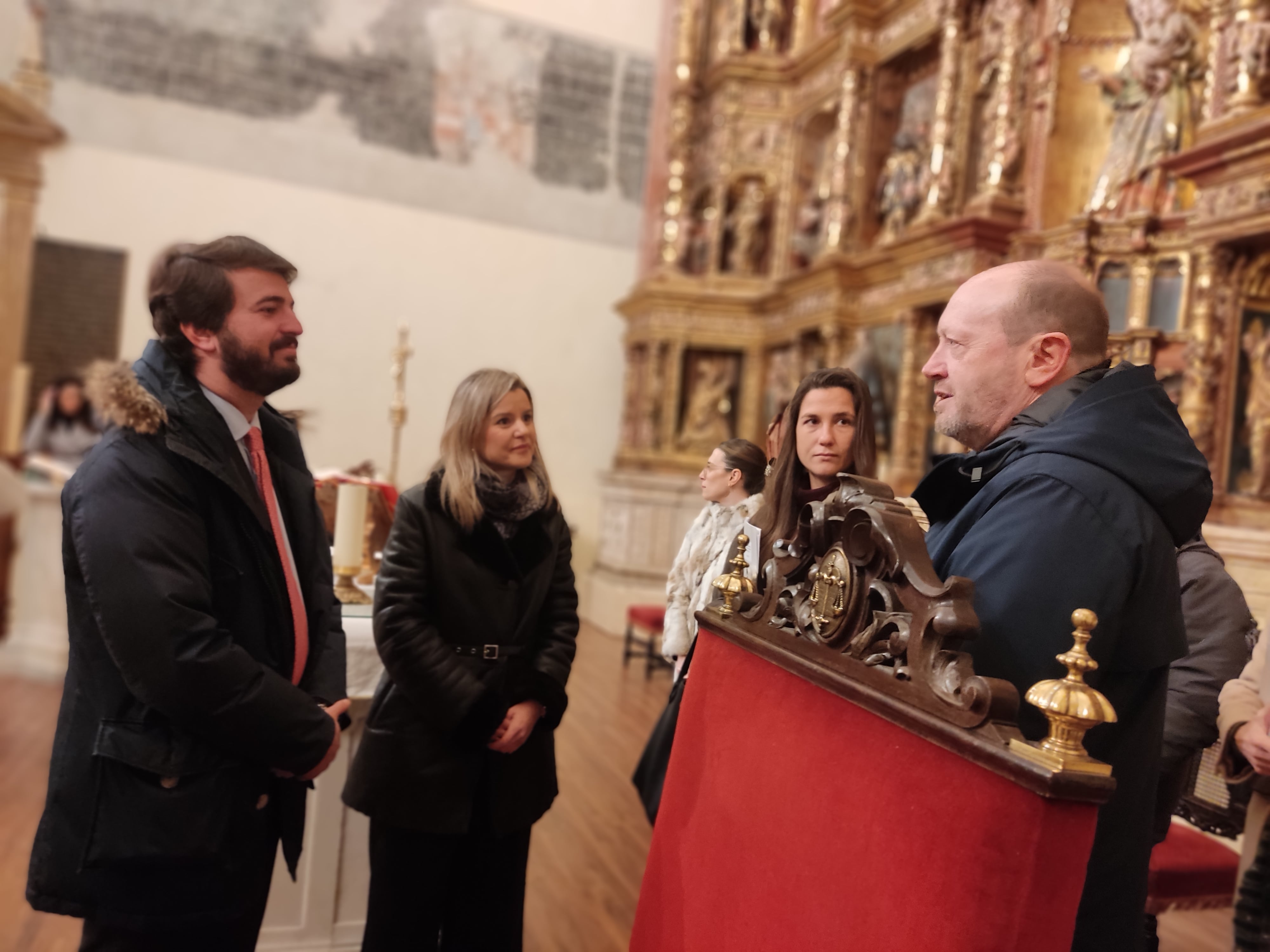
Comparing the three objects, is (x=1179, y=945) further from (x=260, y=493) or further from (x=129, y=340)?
(x=129, y=340)

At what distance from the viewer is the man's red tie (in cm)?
182

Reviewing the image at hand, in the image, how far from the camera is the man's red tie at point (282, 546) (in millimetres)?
1824

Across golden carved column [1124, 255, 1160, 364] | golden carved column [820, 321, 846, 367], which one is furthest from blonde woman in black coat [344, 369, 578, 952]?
golden carved column [820, 321, 846, 367]

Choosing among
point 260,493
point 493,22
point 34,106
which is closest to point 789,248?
point 493,22

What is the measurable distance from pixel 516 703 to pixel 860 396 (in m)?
1.08

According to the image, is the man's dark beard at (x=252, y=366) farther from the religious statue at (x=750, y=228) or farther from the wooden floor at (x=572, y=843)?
the religious statue at (x=750, y=228)

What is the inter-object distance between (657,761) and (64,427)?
24.1 feet

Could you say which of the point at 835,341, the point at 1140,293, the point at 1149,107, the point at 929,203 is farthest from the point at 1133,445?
the point at 835,341

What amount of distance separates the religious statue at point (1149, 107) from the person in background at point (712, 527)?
4251mm

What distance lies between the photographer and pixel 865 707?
41.2 inches

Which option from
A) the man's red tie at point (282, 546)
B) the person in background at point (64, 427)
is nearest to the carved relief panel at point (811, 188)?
the person in background at point (64, 427)

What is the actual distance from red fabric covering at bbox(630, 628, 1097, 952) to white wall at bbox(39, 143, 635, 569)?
836 cm

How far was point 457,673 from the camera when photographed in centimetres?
216

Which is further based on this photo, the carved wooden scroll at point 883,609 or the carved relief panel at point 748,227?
the carved relief panel at point 748,227
